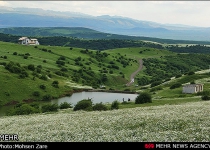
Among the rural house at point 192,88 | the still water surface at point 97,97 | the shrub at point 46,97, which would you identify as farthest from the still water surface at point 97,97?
the rural house at point 192,88

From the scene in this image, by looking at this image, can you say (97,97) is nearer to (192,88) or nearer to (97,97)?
(97,97)

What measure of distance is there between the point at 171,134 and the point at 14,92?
92469 mm

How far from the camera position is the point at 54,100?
110 metres

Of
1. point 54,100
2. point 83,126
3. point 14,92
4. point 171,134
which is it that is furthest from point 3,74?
point 171,134

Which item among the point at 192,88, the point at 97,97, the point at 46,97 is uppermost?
the point at 192,88

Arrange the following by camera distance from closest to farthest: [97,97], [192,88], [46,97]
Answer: [192,88] → [97,97] → [46,97]

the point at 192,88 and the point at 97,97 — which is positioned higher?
the point at 192,88

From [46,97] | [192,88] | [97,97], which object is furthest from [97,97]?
[192,88]

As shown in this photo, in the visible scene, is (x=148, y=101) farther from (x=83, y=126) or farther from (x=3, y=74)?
(x=3, y=74)

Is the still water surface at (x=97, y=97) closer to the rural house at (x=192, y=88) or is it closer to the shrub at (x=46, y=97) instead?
the shrub at (x=46, y=97)

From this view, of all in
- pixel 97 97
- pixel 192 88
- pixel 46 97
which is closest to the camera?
pixel 192 88

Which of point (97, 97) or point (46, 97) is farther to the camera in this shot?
point (46, 97)

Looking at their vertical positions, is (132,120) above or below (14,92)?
above

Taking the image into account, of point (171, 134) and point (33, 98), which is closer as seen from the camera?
point (171, 134)
